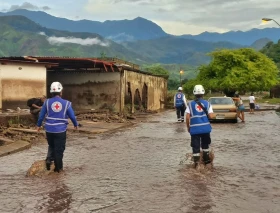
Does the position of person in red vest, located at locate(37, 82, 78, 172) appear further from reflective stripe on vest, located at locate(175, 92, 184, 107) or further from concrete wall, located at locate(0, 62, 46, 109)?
reflective stripe on vest, located at locate(175, 92, 184, 107)

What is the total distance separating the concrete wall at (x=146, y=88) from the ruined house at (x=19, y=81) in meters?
6.42

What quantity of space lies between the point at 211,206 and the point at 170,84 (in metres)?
108

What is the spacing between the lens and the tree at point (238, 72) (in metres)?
50.3

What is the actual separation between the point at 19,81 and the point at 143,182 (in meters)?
15.5

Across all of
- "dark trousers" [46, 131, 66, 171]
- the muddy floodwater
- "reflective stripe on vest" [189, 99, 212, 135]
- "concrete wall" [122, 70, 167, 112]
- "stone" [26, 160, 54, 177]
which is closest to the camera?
the muddy floodwater

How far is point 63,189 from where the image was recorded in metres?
7.12

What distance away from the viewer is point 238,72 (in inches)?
1987

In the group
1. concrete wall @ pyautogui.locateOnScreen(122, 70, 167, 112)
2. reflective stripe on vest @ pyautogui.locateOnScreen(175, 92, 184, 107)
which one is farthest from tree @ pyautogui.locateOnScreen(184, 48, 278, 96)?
reflective stripe on vest @ pyautogui.locateOnScreen(175, 92, 184, 107)

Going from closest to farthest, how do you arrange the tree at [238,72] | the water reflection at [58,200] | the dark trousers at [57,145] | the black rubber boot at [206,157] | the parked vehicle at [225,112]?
the water reflection at [58,200]
the dark trousers at [57,145]
the black rubber boot at [206,157]
the parked vehicle at [225,112]
the tree at [238,72]

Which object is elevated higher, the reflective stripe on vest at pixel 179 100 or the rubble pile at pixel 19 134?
the reflective stripe on vest at pixel 179 100

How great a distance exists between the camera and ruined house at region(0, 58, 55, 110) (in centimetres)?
2081

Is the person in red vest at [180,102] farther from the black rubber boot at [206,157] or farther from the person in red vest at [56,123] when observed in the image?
the person in red vest at [56,123]

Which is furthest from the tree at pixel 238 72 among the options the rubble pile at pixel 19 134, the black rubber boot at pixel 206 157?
the black rubber boot at pixel 206 157

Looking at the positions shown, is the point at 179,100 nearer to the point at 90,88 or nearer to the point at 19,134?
the point at 90,88
